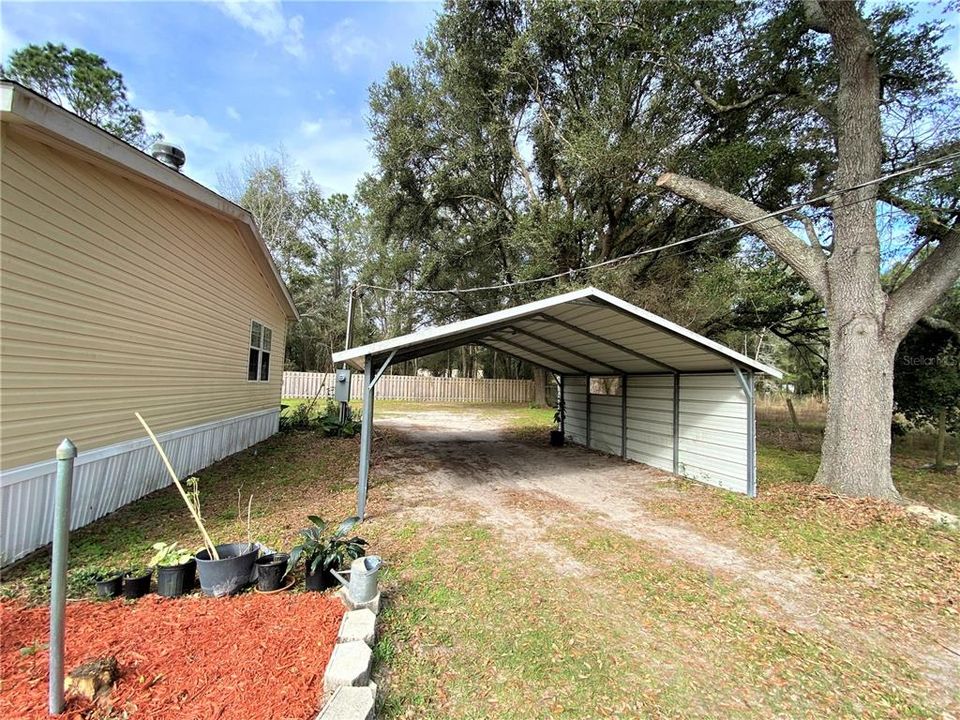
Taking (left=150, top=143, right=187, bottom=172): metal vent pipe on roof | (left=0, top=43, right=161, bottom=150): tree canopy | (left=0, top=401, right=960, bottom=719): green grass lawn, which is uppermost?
(left=0, top=43, right=161, bottom=150): tree canopy

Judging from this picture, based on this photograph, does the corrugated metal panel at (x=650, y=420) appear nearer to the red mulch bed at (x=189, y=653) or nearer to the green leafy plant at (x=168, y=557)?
the red mulch bed at (x=189, y=653)

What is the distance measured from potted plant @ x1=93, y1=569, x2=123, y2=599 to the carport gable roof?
266 centimetres

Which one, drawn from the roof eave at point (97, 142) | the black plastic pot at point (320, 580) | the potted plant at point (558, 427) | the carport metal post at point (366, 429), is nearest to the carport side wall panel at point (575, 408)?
the potted plant at point (558, 427)

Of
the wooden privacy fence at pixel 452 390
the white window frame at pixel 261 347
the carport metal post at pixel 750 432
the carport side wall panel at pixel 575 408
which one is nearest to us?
the carport metal post at pixel 750 432

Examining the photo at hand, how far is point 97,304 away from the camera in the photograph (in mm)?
4676

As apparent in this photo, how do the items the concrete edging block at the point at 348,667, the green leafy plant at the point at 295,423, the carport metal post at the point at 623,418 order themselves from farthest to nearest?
1. the green leafy plant at the point at 295,423
2. the carport metal post at the point at 623,418
3. the concrete edging block at the point at 348,667

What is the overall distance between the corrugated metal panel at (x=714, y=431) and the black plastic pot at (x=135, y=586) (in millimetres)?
7476

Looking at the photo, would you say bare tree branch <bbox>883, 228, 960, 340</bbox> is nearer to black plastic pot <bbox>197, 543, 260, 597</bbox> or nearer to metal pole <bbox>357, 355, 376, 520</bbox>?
metal pole <bbox>357, 355, 376, 520</bbox>

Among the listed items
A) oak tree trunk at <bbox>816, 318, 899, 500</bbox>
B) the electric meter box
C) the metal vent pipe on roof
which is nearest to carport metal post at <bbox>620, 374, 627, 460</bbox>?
oak tree trunk at <bbox>816, 318, 899, 500</bbox>

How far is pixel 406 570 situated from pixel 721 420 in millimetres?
5921

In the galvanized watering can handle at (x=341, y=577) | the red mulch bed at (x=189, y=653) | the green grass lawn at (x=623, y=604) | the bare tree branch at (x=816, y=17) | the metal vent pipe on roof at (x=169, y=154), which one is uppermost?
the bare tree branch at (x=816, y=17)

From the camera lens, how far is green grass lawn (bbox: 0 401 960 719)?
8.34 ft

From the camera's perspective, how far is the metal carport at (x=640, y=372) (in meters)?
5.98

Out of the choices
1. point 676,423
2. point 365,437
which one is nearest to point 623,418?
point 676,423
